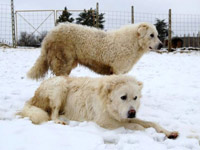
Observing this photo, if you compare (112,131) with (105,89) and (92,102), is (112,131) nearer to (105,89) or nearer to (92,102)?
(105,89)

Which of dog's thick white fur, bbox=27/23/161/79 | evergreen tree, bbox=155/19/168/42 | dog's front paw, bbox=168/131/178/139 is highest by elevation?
evergreen tree, bbox=155/19/168/42

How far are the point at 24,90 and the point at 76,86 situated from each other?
1.78 meters

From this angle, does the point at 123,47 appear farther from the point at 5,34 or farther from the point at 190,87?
the point at 5,34

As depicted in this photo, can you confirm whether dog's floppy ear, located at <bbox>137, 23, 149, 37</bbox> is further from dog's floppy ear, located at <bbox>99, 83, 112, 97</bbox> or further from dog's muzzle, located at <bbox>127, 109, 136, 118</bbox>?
dog's muzzle, located at <bbox>127, 109, 136, 118</bbox>

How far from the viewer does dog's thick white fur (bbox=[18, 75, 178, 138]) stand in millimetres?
3277

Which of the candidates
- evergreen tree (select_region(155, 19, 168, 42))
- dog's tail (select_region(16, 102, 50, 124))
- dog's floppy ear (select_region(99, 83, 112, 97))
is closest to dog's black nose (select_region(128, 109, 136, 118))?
dog's floppy ear (select_region(99, 83, 112, 97))

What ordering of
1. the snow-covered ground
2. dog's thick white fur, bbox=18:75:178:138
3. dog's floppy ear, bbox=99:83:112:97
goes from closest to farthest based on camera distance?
the snow-covered ground < dog's thick white fur, bbox=18:75:178:138 < dog's floppy ear, bbox=99:83:112:97

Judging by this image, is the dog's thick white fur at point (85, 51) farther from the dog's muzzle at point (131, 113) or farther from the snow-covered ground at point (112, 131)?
the dog's muzzle at point (131, 113)

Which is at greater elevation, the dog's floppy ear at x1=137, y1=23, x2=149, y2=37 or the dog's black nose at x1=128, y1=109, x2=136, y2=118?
the dog's floppy ear at x1=137, y1=23, x2=149, y2=37

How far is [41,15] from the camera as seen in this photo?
16.8 metres

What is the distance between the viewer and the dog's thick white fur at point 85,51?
527 centimetres

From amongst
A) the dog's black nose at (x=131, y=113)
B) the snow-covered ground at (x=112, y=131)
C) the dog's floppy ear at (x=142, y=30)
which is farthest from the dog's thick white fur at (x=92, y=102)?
the dog's floppy ear at (x=142, y=30)

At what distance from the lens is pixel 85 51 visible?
17.6 ft

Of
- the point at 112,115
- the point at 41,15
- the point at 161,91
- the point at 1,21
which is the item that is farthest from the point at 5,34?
the point at 112,115
